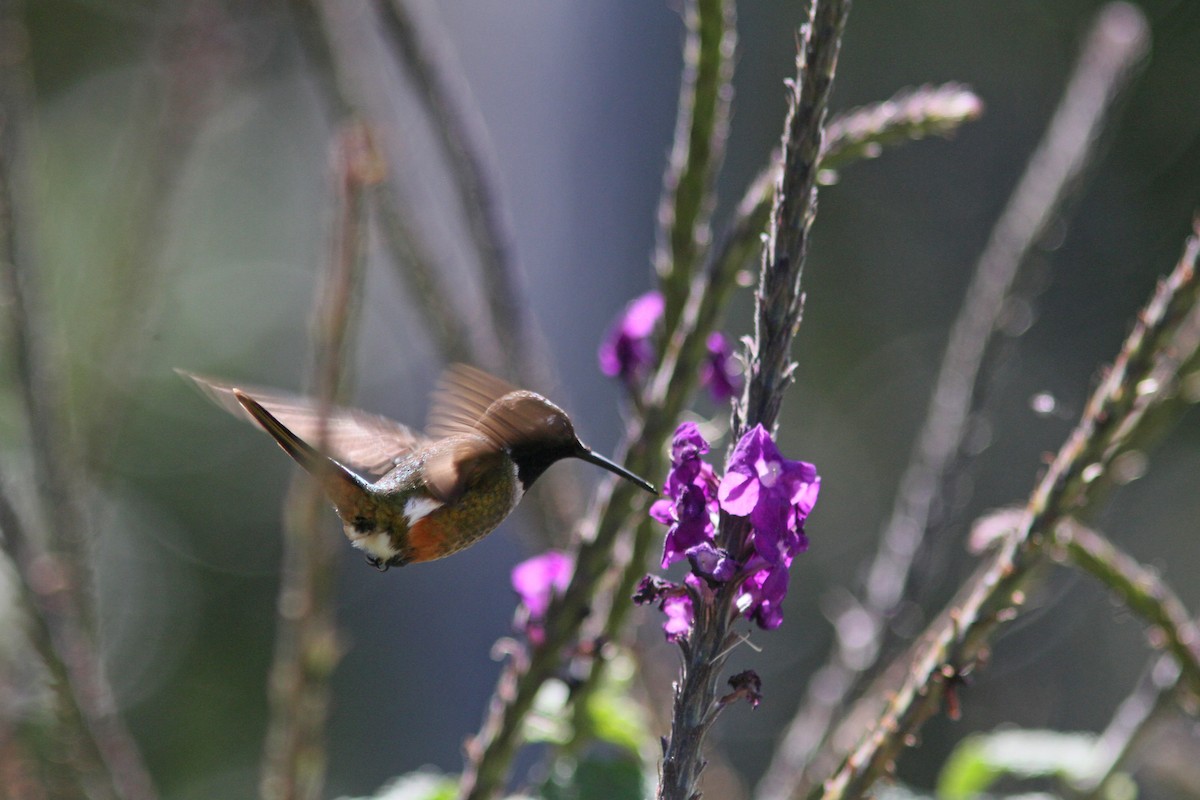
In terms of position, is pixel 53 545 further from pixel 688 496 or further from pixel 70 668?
pixel 688 496

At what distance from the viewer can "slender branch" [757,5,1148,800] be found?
2092 mm

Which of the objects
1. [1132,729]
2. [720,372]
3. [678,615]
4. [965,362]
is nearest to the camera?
[678,615]

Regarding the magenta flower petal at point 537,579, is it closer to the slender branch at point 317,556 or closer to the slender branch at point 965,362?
the slender branch at point 317,556

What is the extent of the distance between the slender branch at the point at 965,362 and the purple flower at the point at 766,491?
0.97 meters

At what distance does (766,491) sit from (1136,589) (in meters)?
0.65

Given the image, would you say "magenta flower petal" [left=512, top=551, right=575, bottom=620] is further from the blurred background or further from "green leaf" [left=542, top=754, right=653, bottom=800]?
the blurred background

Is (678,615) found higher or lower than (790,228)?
lower

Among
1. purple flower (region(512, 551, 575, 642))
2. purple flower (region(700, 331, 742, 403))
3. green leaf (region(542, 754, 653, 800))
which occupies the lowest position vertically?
green leaf (region(542, 754, 653, 800))

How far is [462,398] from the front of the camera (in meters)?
1.66

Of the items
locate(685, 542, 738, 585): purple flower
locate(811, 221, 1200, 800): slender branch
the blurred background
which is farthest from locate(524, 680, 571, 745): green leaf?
the blurred background

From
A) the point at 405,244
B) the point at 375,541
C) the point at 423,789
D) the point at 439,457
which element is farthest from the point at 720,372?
the point at 405,244

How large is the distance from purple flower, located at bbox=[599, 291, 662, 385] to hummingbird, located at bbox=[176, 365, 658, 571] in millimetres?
223

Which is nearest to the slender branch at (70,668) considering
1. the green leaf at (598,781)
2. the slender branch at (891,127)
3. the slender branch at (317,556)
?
the slender branch at (317,556)

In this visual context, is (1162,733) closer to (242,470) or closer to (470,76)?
(470,76)
